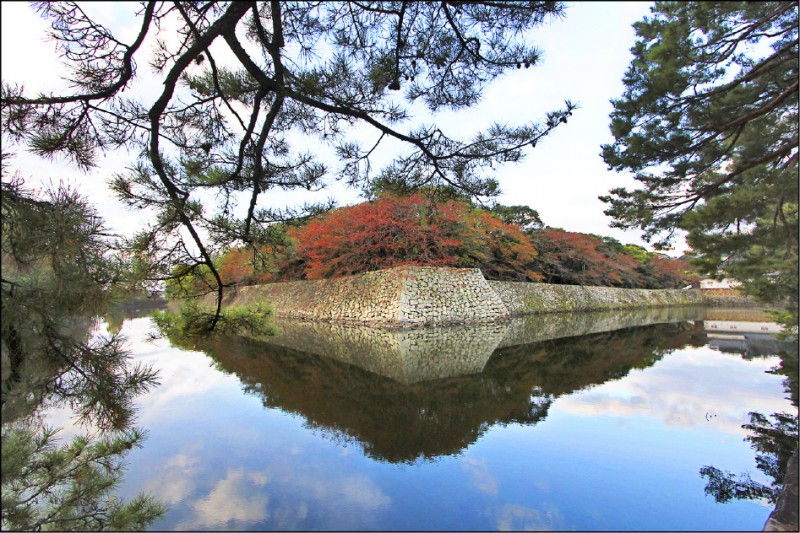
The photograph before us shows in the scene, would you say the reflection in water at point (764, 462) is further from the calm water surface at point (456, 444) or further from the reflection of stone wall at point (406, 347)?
the reflection of stone wall at point (406, 347)

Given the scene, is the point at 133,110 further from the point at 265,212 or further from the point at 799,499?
the point at 799,499

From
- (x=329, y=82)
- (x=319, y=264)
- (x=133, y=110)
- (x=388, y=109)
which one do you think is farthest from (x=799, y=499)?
(x=319, y=264)

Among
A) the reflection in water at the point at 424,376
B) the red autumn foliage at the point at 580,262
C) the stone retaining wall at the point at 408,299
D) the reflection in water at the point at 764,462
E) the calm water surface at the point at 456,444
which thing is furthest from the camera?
the red autumn foliage at the point at 580,262

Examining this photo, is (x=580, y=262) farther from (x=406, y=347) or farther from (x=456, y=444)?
(x=456, y=444)

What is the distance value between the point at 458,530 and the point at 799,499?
1396mm

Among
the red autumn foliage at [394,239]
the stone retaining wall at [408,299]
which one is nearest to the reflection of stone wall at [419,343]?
the stone retaining wall at [408,299]

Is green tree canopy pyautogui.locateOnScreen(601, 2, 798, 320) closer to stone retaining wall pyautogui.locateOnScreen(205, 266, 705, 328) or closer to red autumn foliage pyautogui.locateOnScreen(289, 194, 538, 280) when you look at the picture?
red autumn foliage pyautogui.locateOnScreen(289, 194, 538, 280)

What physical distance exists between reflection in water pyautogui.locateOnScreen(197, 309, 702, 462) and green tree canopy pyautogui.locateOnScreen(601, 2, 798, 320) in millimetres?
1861

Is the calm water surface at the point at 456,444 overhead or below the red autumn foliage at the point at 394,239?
below

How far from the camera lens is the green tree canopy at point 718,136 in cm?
332

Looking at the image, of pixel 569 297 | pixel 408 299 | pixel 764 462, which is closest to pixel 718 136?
pixel 764 462

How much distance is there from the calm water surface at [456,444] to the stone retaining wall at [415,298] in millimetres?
4467

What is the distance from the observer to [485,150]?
80.3 inches

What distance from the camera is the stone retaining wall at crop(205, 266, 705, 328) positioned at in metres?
10.2
